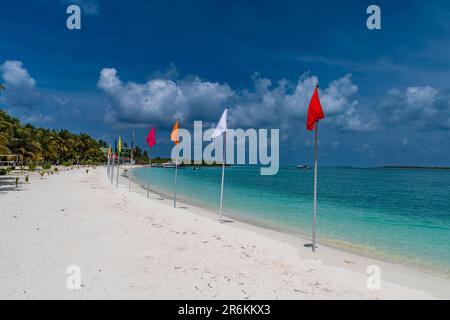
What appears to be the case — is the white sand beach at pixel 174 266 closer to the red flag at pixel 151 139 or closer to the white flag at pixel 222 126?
the white flag at pixel 222 126

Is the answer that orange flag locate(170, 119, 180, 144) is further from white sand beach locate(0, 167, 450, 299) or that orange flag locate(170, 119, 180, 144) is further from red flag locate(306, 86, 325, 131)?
red flag locate(306, 86, 325, 131)

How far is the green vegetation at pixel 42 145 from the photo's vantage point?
103ft

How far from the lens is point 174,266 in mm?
6203

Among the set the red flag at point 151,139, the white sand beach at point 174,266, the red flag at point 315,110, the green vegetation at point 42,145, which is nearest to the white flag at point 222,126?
the white sand beach at point 174,266

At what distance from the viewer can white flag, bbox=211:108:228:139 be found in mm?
11788

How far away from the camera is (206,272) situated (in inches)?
232

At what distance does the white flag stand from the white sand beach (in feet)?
12.5

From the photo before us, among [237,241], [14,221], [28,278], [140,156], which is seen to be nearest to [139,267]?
[28,278]

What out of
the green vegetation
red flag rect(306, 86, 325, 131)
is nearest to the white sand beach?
red flag rect(306, 86, 325, 131)

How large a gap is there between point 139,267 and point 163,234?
3.20 metres

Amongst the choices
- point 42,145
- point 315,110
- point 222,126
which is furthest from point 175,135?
point 42,145

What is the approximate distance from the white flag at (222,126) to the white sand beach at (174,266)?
3814mm

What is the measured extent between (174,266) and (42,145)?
66.6 m
